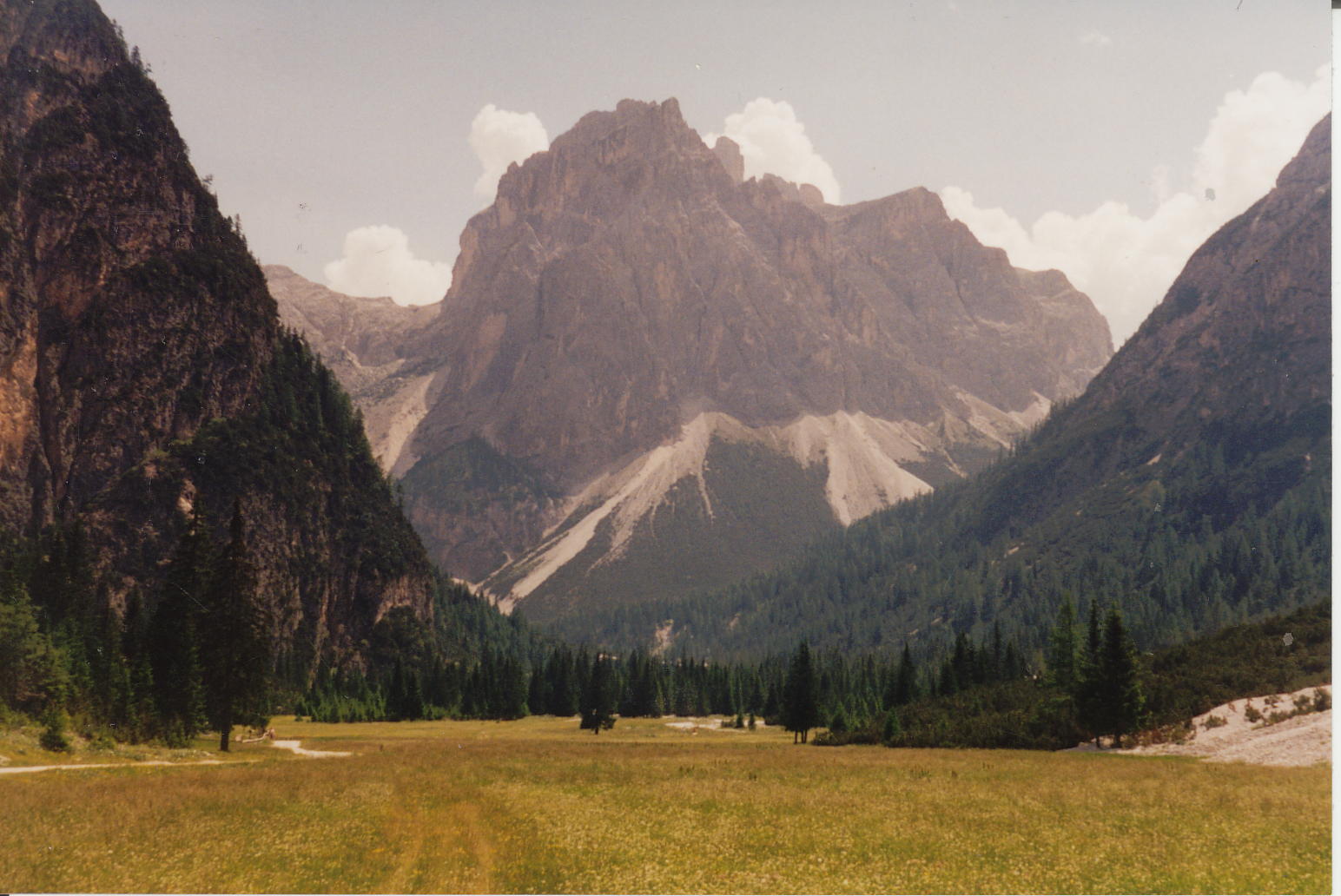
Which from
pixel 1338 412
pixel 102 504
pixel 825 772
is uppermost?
pixel 102 504

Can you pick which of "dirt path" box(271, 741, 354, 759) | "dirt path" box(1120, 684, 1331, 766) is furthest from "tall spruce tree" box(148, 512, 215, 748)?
"dirt path" box(1120, 684, 1331, 766)

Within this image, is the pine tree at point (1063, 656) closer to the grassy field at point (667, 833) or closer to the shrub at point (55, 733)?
the grassy field at point (667, 833)

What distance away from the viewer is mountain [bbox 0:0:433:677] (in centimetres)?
12925

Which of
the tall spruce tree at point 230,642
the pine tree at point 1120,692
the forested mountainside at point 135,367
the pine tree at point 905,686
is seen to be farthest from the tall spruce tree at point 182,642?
the pine tree at point 905,686

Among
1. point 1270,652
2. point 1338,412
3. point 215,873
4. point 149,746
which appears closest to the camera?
point 215,873

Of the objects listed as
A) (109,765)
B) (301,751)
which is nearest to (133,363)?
(301,751)

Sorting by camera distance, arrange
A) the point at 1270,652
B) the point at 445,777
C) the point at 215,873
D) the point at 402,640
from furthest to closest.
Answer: the point at 402,640 < the point at 1270,652 < the point at 445,777 < the point at 215,873

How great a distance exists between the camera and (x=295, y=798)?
112 feet

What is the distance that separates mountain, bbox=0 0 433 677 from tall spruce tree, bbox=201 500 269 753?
52845 mm

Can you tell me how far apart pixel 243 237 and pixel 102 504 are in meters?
74.6

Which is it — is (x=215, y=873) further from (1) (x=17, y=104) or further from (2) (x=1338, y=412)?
(1) (x=17, y=104)

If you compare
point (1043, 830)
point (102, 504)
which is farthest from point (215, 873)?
point (102, 504)

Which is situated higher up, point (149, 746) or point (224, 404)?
point (224, 404)

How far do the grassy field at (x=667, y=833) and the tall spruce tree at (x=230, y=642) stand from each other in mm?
23754
